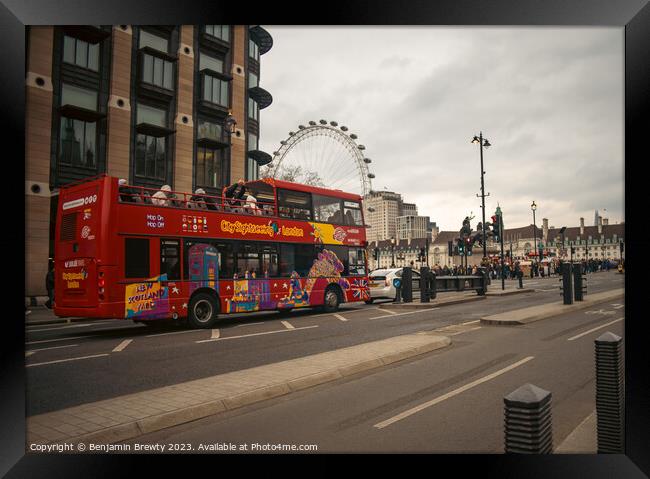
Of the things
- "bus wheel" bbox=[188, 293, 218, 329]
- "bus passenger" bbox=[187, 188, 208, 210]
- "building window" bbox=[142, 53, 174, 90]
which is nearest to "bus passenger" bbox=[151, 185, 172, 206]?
"bus passenger" bbox=[187, 188, 208, 210]

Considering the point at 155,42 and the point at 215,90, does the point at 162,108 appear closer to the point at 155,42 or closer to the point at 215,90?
the point at 155,42

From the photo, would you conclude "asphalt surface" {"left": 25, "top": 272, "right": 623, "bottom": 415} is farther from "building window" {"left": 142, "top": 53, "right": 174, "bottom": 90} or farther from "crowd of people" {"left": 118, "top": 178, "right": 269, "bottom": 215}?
"building window" {"left": 142, "top": 53, "right": 174, "bottom": 90}

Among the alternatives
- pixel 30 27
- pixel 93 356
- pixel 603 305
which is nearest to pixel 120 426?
pixel 30 27

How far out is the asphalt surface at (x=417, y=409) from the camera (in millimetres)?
4148

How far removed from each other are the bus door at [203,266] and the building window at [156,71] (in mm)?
15549

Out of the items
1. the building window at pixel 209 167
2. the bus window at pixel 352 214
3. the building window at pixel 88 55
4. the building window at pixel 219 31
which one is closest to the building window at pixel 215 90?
the building window at pixel 219 31

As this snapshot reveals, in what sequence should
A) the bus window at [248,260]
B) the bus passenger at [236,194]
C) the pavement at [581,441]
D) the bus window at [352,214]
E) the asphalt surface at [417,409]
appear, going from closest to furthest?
the pavement at [581,441]
the asphalt surface at [417,409]
the bus window at [248,260]
the bus passenger at [236,194]
the bus window at [352,214]

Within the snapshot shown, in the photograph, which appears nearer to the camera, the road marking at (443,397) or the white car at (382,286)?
the road marking at (443,397)

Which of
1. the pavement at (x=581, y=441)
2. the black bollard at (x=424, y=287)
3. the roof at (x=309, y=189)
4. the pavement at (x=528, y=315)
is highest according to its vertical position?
the roof at (x=309, y=189)

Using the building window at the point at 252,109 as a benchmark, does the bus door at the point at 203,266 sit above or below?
below

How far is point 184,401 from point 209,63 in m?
28.4

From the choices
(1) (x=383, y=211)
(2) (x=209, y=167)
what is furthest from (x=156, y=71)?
(1) (x=383, y=211)

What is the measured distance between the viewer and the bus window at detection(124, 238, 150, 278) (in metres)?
11.1
